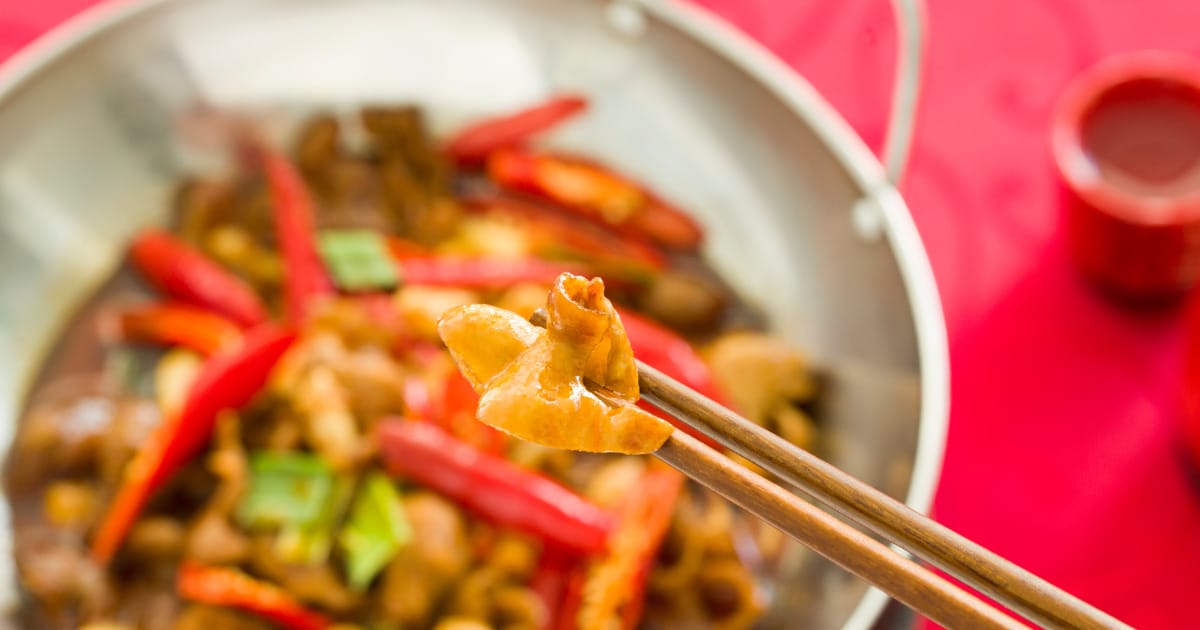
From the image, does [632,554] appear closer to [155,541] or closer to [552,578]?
[552,578]

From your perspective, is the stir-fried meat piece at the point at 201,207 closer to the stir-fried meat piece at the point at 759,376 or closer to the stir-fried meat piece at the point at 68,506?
the stir-fried meat piece at the point at 68,506

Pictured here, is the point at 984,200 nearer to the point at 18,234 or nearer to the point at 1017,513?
the point at 1017,513

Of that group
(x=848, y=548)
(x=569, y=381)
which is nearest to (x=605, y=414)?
(x=569, y=381)

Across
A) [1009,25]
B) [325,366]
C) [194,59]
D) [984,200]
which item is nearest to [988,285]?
[984,200]

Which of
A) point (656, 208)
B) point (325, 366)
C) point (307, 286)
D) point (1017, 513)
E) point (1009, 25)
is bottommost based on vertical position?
point (1017, 513)

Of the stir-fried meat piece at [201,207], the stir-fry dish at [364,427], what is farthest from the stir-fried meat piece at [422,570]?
the stir-fried meat piece at [201,207]

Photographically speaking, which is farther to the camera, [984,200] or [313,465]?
[984,200]

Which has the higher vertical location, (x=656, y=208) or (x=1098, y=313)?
(x=656, y=208)
